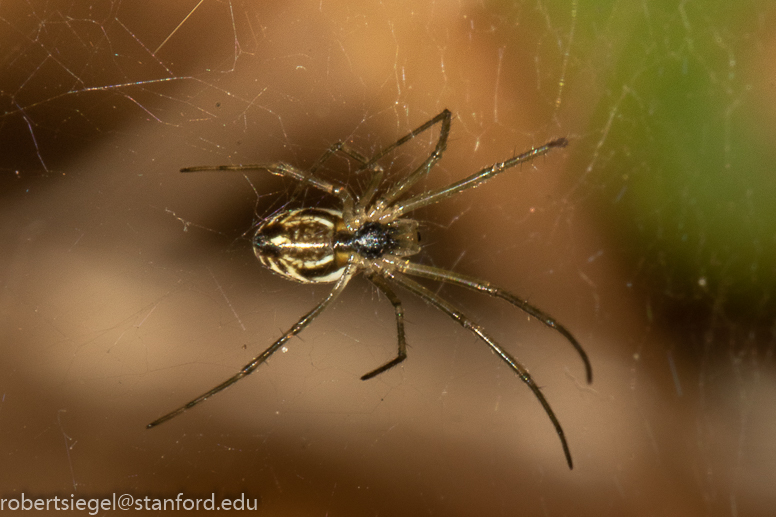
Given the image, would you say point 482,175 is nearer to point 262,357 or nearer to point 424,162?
point 424,162

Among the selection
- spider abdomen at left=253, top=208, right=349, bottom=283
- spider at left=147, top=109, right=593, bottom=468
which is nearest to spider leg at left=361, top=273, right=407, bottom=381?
spider at left=147, top=109, right=593, bottom=468

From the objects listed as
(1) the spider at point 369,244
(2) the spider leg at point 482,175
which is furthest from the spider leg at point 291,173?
(2) the spider leg at point 482,175

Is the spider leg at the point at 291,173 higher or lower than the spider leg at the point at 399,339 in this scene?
higher

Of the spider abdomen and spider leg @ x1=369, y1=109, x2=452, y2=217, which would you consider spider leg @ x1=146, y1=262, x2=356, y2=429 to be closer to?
the spider abdomen

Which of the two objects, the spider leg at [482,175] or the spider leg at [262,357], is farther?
the spider leg at [482,175]

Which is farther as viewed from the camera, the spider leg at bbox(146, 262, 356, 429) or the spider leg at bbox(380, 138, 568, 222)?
the spider leg at bbox(380, 138, 568, 222)

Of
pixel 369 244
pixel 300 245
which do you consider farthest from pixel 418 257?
pixel 300 245

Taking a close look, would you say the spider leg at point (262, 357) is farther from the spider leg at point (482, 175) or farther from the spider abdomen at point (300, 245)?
the spider leg at point (482, 175)
